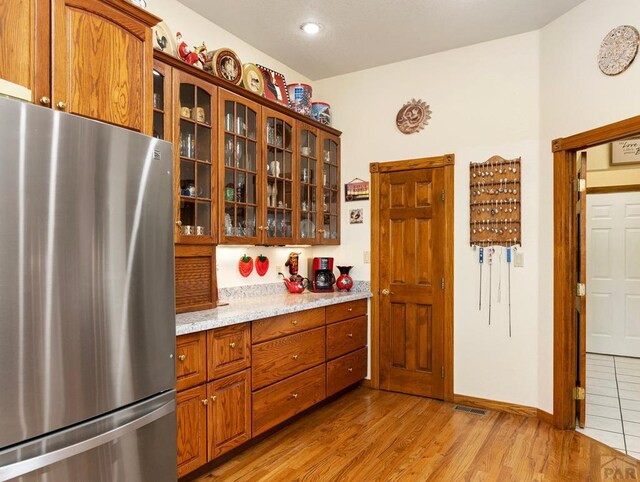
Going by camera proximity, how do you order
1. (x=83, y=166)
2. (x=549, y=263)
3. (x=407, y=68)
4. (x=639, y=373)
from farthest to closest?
(x=639, y=373), (x=407, y=68), (x=549, y=263), (x=83, y=166)

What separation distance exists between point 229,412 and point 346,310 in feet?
4.80

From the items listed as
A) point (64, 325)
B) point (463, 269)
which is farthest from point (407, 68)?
point (64, 325)

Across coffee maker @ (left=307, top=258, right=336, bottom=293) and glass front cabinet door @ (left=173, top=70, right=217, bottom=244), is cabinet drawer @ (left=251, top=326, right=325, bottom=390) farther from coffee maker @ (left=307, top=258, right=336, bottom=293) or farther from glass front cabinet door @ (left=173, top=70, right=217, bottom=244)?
glass front cabinet door @ (left=173, top=70, right=217, bottom=244)

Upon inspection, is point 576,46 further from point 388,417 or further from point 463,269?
point 388,417

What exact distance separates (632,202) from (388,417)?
13.0 feet

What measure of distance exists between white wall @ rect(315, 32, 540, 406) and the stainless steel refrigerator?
8.52ft

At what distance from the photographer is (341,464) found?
2.68 metres

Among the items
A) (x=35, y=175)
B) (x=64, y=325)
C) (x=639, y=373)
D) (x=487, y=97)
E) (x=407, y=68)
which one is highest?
(x=407, y=68)

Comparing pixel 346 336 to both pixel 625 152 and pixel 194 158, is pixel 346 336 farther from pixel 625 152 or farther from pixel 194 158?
pixel 625 152

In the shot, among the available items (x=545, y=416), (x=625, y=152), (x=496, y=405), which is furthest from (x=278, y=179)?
(x=625, y=152)

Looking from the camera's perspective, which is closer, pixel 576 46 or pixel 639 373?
pixel 576 46

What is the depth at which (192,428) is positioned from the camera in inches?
92.8

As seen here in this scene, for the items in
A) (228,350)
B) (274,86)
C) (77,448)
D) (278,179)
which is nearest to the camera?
(77,448)

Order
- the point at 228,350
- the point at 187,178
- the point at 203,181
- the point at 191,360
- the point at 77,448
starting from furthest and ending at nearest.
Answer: the point at 203,181, the point at 187,178, the point at 228,350, the point at 191,360, the point at 77,448
